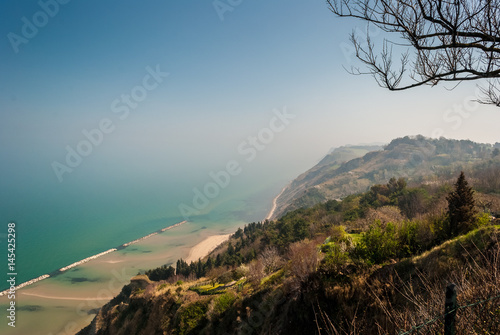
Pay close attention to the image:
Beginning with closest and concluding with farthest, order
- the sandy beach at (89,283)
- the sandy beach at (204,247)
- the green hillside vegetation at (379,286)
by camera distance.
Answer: the green hillside vegetation at (379,286)
the sandy beach at (89,283)
the sandy beach at (204,247)

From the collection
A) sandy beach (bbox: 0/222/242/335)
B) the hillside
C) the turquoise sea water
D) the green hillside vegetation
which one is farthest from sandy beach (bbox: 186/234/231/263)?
the green hillside vegetation

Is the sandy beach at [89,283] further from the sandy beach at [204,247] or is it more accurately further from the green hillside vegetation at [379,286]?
the green hillside vegetation at [379,286]

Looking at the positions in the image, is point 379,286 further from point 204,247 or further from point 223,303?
point 204,247

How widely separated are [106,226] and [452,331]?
5308 inches

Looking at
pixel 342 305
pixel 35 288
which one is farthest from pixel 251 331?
pixel 35 288

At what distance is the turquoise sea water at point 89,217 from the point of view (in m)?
81.2

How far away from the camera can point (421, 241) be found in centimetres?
1030

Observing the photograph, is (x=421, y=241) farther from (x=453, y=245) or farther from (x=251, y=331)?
(x=251, y=331)

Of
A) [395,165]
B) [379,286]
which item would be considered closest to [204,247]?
[379,286]

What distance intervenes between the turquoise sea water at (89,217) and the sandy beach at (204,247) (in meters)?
18.2

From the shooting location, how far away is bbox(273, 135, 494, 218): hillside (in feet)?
411

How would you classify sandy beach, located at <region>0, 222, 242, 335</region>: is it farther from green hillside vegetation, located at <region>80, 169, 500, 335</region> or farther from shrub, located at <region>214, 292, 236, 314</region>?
green hillside vegetation, located at <region>80, 169, 500, 335</region>

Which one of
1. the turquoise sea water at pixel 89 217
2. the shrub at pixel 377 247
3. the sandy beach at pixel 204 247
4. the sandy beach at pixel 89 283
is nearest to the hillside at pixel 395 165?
the turquoise sea water at pixel 89 217

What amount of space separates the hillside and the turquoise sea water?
32.1m
